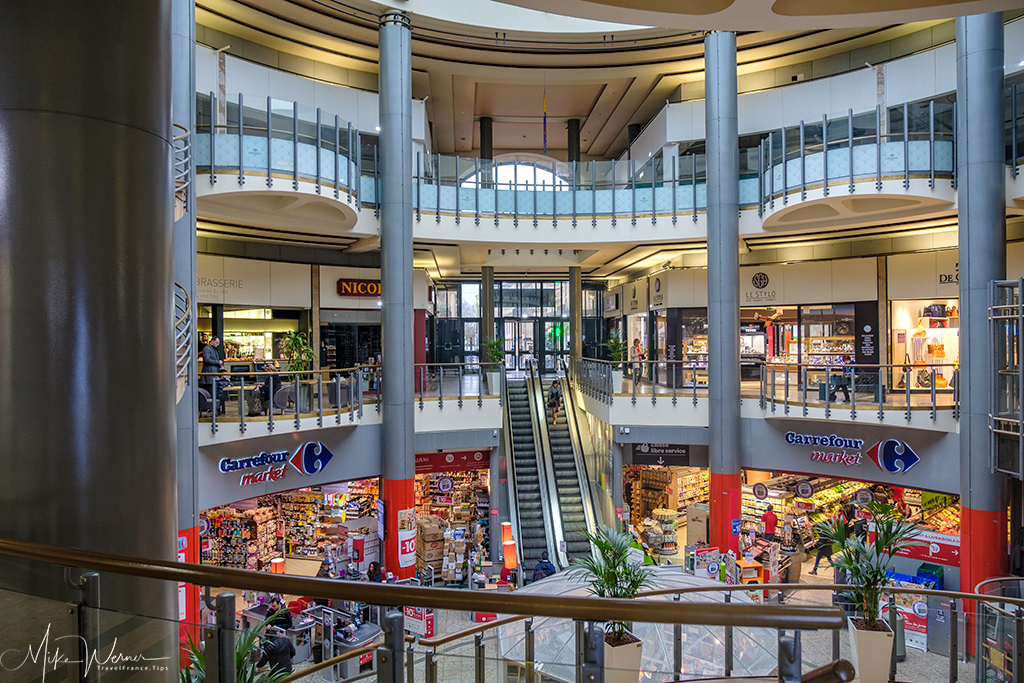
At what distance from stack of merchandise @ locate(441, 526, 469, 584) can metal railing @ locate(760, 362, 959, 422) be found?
6.87 meters

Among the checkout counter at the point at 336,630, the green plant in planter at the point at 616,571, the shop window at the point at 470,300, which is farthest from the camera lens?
the shop window at the point at 470,300

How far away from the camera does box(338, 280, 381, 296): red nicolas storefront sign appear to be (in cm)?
1580

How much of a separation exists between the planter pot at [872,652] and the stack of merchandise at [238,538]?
10893 mm

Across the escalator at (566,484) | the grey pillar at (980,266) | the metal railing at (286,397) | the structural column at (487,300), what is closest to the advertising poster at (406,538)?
the metal railing at (286,397)

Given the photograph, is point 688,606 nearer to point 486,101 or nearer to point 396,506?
point 396,506

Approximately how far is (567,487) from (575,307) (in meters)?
5.91

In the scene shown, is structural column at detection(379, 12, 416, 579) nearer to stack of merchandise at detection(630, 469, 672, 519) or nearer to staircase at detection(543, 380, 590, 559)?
staircase at detection(543, 380, 590, 559)

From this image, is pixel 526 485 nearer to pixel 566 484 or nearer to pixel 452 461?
pixel 566 484

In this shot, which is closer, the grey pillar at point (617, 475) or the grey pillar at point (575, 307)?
the grey pillar at point (617, 475)

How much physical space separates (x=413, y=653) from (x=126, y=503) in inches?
55.0

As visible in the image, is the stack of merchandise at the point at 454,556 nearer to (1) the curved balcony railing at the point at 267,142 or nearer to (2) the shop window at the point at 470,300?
(1) the curved balcony railing at the point at 267,142

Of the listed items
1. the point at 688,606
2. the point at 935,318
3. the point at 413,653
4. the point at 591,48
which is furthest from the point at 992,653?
the point at 591,48

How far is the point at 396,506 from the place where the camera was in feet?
40.0

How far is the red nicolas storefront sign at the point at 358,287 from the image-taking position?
51.8ft
